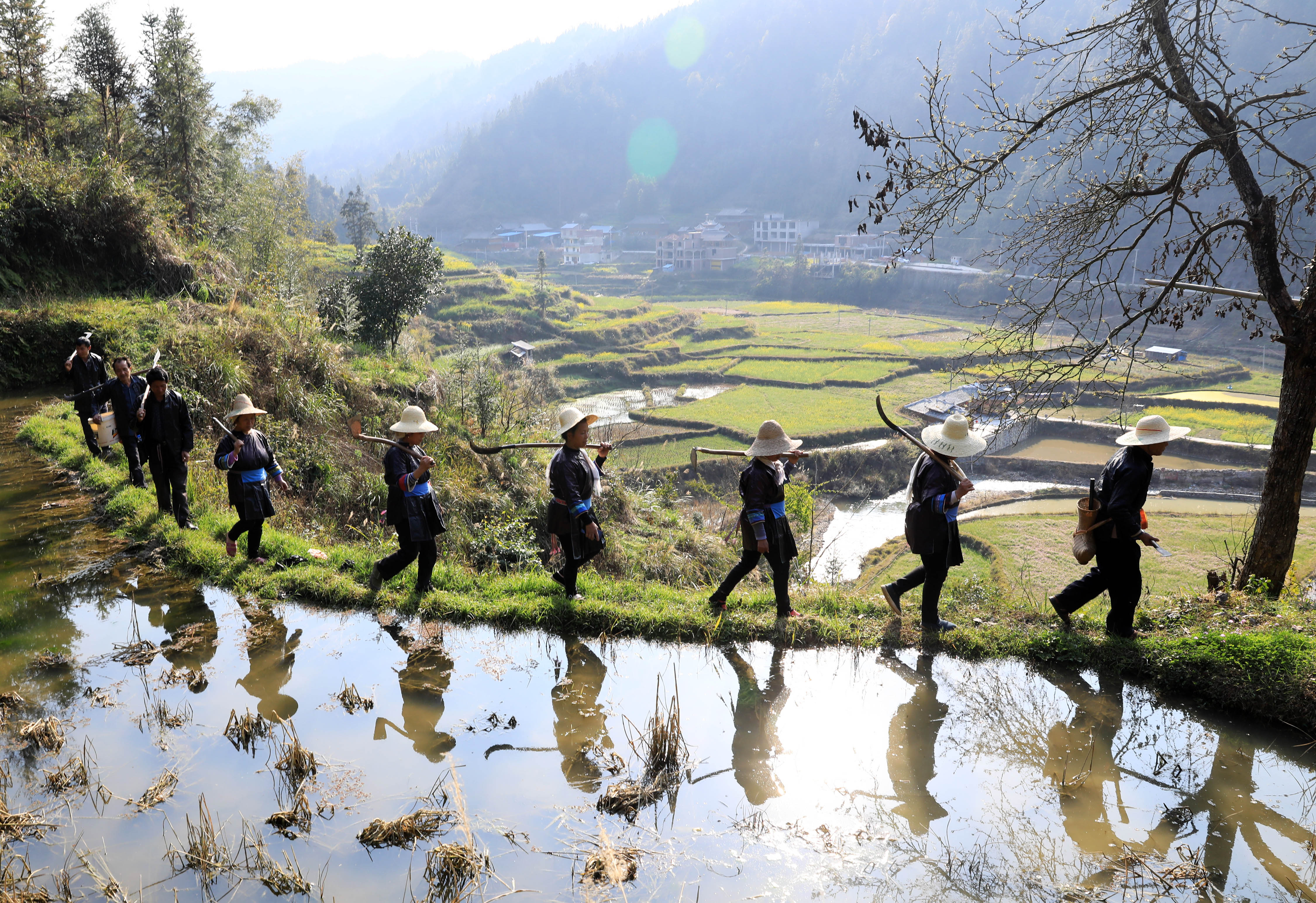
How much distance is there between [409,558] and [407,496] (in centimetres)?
60

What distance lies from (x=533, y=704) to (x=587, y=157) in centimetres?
15794

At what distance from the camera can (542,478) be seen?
12.7 m

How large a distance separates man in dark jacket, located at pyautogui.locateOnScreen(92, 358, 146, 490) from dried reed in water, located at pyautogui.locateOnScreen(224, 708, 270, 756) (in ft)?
16.1

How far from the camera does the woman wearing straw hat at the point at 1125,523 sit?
5699 millimetres

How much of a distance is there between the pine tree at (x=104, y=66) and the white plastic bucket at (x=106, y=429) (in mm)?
22002

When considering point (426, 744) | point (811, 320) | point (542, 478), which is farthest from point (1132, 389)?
point (426, 744)

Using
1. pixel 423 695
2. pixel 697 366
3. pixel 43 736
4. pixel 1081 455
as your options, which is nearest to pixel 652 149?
pixel 697 366

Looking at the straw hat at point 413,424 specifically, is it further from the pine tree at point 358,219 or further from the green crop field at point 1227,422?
the pine tree at point 358,219

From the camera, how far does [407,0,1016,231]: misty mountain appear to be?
13338cm

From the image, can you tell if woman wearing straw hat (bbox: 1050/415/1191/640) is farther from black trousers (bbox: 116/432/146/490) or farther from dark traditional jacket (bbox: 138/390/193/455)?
black trousers (bbox: 116/432/146/490)

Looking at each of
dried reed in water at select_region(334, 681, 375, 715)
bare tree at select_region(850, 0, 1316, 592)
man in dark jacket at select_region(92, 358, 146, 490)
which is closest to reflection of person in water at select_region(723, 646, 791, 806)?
dried reed in water at select_region(334, 681, 375, 715)

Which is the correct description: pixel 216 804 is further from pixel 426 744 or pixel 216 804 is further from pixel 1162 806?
pixel 1162 806

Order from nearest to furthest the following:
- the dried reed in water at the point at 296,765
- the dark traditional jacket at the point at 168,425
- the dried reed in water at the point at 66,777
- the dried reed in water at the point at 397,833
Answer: the dried reed in water at the point at 397,833, the dried reed in water at the point at 66,777, the dried reed in water at the point at 296,765, the dark traditional jacket at the point at 168,425

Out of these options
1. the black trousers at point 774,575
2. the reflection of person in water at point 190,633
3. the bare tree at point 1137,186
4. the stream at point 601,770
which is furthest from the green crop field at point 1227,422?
the reflection of person in water at point 190,633
